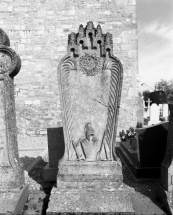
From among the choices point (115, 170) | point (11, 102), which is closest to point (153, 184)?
point (115, 170)

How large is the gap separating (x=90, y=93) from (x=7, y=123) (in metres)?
1.41

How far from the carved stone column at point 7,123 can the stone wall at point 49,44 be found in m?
5.14

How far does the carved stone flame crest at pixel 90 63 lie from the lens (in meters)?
3.00

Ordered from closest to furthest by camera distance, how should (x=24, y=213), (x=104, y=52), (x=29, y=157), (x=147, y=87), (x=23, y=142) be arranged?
1. (x=24, y=213)
2. (x=104, y=52)
3. (x=29, y=157)
4. (x=23, y=142)
5. (x=147, y=87)

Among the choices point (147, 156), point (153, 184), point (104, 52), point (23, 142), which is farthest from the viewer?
point (23, 142)

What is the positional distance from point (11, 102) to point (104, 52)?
1713 mm

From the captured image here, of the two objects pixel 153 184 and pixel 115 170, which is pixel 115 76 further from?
pixel 153 184

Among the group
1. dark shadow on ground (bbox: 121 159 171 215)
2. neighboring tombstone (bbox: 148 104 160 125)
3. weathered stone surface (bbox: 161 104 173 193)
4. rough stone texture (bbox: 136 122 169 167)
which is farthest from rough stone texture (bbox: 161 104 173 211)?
neighboring tombstone (bbox: 148 104 160 125)

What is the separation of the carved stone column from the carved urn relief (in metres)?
0.79

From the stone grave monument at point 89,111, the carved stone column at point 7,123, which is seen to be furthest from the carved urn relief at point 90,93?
the carved stone column at point 7,123

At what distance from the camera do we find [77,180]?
9.87 ft

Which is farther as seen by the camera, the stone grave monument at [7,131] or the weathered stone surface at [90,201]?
the stone grave monument at [7,131]

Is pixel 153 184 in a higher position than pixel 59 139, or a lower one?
lower

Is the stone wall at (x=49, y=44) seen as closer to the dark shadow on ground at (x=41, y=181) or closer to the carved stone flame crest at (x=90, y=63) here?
the dark shadow on ground at (x=41, y=181)
